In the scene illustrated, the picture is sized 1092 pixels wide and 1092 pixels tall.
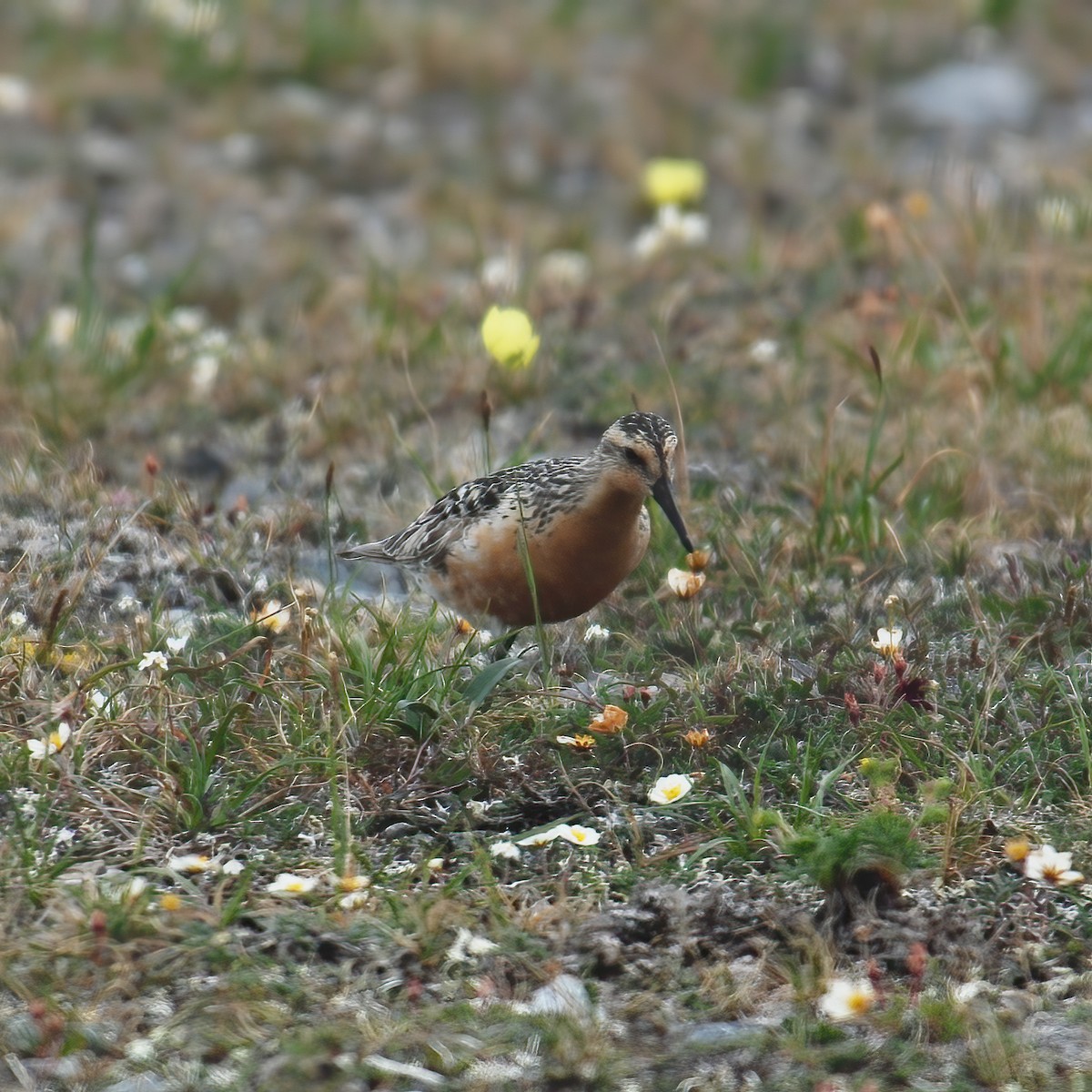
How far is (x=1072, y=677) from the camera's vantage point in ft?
14.5

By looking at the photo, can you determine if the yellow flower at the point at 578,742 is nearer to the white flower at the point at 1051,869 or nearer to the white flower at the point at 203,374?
the white flower at the point at 1051,869

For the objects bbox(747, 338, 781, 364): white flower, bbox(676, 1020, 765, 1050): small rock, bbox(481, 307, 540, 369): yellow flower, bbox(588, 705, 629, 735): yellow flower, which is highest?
bbox(481, 307, 540, 369): yellow flower

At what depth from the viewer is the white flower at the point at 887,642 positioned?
4.47 metres

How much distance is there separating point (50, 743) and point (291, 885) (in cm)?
70

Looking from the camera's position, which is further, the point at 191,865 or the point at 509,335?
the point at 509,335

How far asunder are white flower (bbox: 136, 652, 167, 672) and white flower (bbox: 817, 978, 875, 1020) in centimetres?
181

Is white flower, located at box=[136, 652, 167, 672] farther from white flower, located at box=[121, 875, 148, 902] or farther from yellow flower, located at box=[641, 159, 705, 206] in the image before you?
yellow flower, located at box=[641, 159, 705, 206]

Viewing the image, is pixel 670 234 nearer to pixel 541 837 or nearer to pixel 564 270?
pixel 564 270

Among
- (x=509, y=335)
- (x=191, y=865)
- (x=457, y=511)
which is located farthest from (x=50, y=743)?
(x=509, y=335)

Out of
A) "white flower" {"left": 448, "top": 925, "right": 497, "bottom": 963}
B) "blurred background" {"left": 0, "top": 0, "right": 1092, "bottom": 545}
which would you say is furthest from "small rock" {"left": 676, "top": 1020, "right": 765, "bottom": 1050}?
"blurred background" {"left": 0, "top": 0, "right": 1092, "bottom": 545}

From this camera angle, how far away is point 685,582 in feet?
15.8

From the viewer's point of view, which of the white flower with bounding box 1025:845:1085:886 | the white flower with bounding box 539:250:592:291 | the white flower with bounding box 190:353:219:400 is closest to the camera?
the white flower with bounding box 1025:845:1085:886

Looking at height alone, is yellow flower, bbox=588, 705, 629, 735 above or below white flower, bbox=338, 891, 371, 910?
above

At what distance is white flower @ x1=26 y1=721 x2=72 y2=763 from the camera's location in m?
4.03
